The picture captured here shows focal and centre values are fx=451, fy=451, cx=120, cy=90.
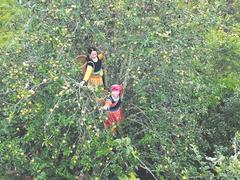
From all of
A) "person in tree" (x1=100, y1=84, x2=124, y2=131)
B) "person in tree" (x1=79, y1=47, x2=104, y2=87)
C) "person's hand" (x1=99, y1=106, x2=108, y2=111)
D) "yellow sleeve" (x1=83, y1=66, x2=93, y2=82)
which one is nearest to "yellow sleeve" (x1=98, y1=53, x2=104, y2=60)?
"person in tree" (x1=79, y1=47, x2=104, y2=87)

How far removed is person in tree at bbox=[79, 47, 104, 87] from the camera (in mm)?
6066

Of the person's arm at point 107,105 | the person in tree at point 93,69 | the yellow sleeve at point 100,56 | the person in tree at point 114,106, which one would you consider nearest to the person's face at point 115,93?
the person in tree at point 114,106

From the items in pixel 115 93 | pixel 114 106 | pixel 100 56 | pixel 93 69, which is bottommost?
pixel 114 106

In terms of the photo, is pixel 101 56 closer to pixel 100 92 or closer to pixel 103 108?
pixel 100 92

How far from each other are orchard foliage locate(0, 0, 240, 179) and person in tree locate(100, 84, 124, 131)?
0.50ft

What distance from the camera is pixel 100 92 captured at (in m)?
5.63

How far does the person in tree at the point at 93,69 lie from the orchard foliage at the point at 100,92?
0.15 metres

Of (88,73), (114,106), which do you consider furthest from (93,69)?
(114,106)

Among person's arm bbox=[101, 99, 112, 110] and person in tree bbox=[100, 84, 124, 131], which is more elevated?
person's arm bbox=[101, 99, 112, 110]

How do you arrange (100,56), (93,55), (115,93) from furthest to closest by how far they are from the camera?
(100,56)
(93,55)
(115,93)

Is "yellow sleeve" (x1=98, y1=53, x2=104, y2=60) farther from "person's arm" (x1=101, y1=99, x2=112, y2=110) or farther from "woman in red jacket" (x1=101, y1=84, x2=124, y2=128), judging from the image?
"person's arm" (x1=101, y1=99, x2=112, y2=110)

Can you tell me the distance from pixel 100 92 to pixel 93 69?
2.13 ft

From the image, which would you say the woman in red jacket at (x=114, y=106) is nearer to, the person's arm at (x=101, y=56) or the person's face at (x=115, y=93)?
the person's face at (x=115, y=93)

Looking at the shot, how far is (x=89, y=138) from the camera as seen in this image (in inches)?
215
